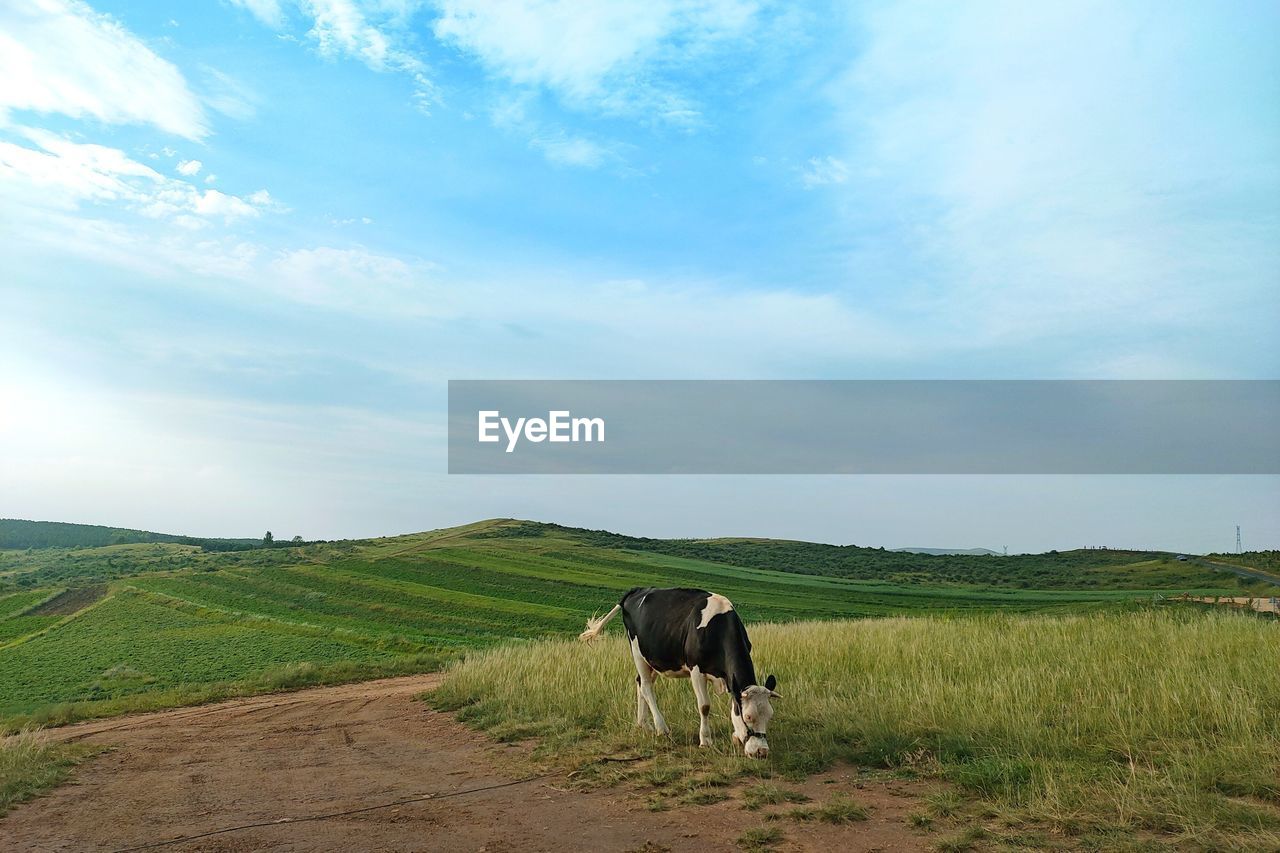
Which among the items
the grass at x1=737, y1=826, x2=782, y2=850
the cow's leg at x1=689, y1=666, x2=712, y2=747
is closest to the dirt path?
the grass at x1=737, y1=826, x2=782, y2=850

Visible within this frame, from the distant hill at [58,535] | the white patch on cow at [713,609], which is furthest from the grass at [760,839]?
the distant hill at [58,535]

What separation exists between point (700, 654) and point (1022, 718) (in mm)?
3901

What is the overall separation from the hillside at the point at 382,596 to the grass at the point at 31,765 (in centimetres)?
703

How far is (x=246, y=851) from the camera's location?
7164 millimetres

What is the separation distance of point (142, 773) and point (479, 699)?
5740 mm

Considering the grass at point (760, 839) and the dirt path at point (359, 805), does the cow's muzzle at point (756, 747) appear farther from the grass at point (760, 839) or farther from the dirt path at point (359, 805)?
the grass at point (760, 839)

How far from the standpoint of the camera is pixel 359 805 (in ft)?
28.2

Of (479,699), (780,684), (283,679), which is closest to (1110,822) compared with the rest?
(780,684)

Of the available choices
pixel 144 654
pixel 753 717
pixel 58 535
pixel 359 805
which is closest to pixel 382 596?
pixel 144 654

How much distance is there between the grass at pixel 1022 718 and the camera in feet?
22.4

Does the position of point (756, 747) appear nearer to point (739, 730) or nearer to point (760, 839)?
point (739, 730)

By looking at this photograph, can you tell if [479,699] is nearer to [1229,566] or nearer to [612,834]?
[612,834]

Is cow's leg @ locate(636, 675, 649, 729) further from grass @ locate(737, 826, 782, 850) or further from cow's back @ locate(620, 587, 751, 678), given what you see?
grass @ locate(737, 826, 782, 850)

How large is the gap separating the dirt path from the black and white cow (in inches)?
41.2
